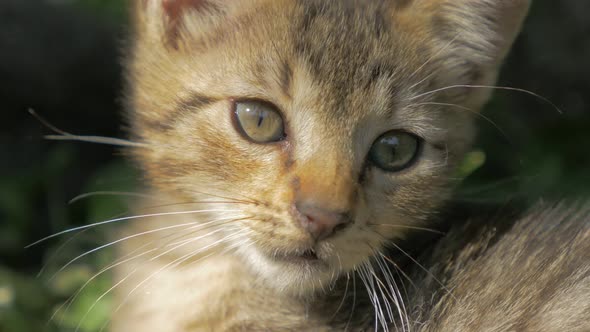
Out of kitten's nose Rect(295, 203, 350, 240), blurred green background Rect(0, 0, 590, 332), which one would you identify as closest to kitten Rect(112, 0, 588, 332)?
kitten's nose Rect(295, 203, 350, 240)

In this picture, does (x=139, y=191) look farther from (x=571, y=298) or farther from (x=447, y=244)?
(x=571, y=298)

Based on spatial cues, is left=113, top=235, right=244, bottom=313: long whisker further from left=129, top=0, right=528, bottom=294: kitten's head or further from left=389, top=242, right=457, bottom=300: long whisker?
left=389, top=242, right=457, bottom=300: long whisker

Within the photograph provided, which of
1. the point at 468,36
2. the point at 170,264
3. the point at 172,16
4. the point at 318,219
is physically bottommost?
the point at 170,264

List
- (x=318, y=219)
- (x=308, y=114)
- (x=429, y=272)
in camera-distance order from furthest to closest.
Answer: (x=429, y=272) → (x=308, y=114) → (x=318, y=219)

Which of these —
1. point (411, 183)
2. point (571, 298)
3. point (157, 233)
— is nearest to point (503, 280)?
point (571, 298)

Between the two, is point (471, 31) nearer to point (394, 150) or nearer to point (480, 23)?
point (480, 23)

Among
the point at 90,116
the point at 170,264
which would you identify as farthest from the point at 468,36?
the point at 90,116

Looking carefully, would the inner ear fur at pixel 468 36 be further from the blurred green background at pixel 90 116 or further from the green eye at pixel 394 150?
the blurred green background at pixel 90 116

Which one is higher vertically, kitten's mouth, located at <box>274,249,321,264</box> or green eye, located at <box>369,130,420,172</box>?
green eye, located at <box>369,130,420,172</box>
